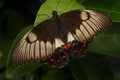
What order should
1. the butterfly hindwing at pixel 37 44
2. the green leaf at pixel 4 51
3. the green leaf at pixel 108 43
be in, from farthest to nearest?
the green leaf at pixel 4 51 → the green leaf at pixel 108 43 → the butterfly hindwing at pixel 37 44

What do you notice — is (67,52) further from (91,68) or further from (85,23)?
(91,68)

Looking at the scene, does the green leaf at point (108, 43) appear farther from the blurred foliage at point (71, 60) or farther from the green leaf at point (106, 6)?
the green leaf at point (106, 6)

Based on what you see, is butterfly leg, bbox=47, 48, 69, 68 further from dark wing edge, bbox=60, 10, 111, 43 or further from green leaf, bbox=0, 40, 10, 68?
green leaf, bbox=0, 40, 10, 68

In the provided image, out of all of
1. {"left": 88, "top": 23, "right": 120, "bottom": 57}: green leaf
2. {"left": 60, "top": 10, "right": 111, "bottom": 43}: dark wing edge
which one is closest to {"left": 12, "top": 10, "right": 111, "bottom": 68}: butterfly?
{"left": 60, "top": 10, "right": 111, "bottom": 43}: dark wing edge

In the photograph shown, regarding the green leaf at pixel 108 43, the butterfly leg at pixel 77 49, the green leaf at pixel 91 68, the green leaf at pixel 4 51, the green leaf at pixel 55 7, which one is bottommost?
the green leaf at pixel 91 68

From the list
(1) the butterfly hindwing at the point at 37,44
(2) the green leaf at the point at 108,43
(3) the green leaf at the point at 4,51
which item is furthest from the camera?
(3) the green leaf at the point at 4,51

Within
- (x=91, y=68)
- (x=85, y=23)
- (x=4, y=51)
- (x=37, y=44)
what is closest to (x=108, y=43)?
(x=91, y=68)

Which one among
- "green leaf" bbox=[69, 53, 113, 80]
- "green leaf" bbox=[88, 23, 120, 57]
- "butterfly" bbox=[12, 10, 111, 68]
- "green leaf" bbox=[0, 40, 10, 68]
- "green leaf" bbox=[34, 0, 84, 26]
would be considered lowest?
"green leaf" bbox=[69, 53, 113, 80]

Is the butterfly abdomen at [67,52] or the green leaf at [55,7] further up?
the green leaf at [55,7]

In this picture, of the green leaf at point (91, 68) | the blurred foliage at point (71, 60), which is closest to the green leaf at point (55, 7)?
the blurred foliage at point (71, 60)
